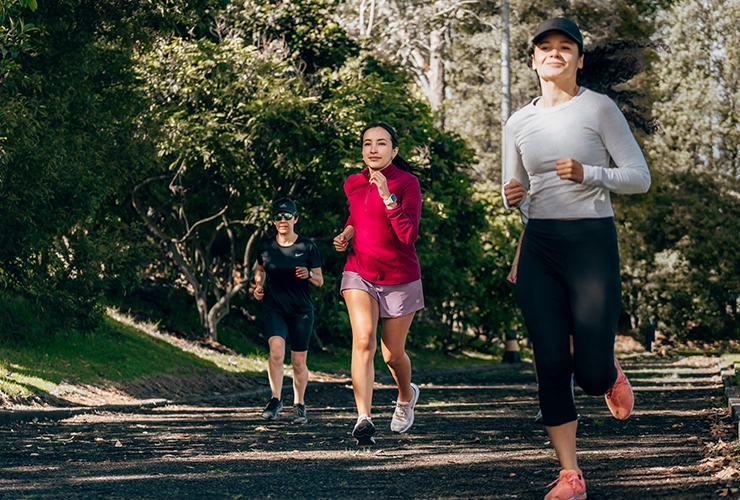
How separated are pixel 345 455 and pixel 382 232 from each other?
1.68 meters

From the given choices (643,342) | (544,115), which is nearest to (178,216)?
(544,115)

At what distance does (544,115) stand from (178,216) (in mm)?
19004

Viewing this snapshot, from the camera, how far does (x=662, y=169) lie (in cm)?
4766

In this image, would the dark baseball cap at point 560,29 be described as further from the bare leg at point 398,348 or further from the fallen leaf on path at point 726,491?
the bare leg at point 398,348

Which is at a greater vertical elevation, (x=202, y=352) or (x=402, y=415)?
(x=402, y=415)

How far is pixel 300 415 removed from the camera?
11.0 meters

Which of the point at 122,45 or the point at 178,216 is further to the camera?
the point at 178,216

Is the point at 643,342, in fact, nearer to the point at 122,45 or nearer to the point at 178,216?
the point at 178,216

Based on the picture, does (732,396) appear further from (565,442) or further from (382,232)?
(565,442)

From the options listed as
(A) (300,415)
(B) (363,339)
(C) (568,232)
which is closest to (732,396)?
(A) (300,415)

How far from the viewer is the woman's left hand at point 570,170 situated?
533cm

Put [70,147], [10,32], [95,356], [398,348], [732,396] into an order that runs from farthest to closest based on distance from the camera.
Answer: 1. [95,356]
2. [70,147]
3. [732,396]
4. [10,32]
5. [398,348]

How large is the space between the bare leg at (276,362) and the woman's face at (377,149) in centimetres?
373

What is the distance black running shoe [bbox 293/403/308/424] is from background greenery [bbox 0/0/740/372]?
9.16ft
